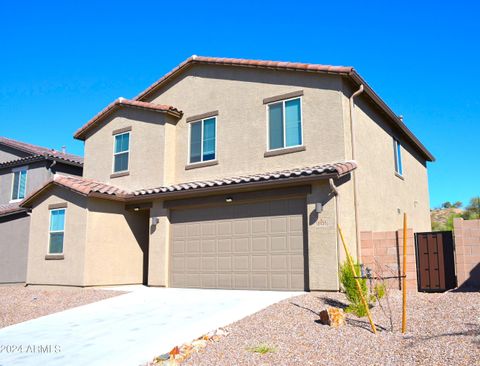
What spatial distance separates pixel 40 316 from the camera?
39.1 feet

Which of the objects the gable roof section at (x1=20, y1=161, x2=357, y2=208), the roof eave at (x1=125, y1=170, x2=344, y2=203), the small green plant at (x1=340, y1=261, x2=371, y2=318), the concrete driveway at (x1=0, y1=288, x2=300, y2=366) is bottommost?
the concrete driveway at (x1=0, y1=288, x2=300, y2=366)

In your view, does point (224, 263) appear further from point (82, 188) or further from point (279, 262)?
point (82, 188)

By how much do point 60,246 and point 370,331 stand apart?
38.5 ft

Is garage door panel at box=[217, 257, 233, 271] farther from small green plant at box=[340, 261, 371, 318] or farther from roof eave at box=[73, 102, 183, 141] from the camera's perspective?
roof eave at box=[73, 102, 183, 141]

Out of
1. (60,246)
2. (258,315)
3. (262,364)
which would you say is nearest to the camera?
(262,364)

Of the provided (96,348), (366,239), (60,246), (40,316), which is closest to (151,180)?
(60,246)

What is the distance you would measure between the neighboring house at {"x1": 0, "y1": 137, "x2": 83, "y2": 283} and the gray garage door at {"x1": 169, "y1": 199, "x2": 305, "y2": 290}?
7.93 meters

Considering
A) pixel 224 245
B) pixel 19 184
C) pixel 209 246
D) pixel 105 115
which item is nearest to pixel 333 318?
pixel 224 245

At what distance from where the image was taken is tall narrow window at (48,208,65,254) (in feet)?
54.2

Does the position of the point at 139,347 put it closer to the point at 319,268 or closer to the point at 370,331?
the point at 370,331

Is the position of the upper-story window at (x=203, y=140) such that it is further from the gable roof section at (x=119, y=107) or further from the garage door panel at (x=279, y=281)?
the garage door panel at (x=279, y=281)

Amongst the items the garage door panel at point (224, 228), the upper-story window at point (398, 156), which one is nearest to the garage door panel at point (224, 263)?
the garage door panel at point (224, 228)

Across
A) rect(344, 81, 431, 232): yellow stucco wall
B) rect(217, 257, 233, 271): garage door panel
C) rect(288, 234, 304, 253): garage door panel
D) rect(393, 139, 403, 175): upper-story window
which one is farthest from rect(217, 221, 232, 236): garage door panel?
rect(393, 139, 403, 175): upper-story window

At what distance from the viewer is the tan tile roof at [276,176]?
490 inches
